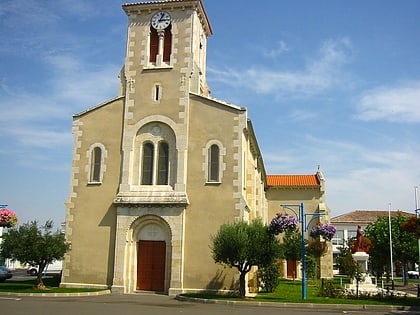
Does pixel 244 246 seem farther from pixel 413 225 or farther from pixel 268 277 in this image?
pixel 413 225

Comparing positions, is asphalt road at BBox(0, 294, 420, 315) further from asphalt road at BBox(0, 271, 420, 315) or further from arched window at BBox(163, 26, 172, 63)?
arched window at BBox(163, 26, 172, 63)

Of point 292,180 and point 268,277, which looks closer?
point 268,277

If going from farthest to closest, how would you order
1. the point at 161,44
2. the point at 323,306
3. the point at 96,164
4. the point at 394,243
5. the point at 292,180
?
the point at 292,180 → the point at 394,243 → the point at 161,44 → the point at 96,164 → the point at 323,306

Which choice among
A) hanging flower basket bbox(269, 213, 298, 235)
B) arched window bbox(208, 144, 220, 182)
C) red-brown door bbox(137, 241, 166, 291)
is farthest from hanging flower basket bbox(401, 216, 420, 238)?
red-brown door bbox(137, 241, 166, 291)

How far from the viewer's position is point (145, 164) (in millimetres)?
28531

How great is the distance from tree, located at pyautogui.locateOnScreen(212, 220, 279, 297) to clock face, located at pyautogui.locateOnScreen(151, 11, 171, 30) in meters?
13.9

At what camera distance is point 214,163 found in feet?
90.3

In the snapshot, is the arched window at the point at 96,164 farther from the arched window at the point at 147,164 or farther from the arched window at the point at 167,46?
the arched window at the point at 167,46

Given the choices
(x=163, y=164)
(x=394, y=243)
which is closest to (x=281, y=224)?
(x=163, y=164)

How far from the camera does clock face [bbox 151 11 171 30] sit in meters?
30.3

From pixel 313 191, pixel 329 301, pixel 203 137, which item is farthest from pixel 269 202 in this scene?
pixel 329 301

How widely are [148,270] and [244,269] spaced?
6.31 m

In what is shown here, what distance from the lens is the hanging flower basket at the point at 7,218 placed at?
23752 millimetres

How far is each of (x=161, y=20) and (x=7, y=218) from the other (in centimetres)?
1529
